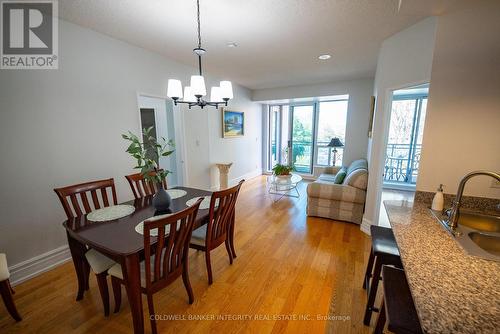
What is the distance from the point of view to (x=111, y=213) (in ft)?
5.90

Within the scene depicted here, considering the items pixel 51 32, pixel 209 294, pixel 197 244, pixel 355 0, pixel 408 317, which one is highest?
pixel 355 0

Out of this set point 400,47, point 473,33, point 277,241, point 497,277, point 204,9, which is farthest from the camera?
point 277,241

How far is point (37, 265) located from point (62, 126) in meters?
1.42

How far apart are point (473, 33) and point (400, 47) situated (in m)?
0.84

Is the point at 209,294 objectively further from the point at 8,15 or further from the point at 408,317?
the point at 8,15

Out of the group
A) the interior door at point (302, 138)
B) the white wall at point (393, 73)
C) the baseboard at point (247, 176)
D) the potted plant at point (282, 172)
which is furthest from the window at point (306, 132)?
the white wall at point (393, 73)

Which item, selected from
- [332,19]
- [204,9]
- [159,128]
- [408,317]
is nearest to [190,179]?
[159,128]

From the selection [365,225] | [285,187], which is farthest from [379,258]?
[285,187]

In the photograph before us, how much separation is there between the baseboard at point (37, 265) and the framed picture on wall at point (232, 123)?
3335 mm

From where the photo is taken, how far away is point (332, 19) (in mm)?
2100

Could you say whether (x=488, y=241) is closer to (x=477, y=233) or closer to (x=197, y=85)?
(x=477, y=233)

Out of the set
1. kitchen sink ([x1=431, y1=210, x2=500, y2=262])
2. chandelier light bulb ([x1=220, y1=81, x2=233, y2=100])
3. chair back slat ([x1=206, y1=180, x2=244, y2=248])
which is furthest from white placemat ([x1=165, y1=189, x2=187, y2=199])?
kitchen sink ([x1=431, y1=210, x2=500, y2=262])

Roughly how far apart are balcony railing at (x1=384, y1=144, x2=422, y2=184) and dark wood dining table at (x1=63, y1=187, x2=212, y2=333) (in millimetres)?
5593

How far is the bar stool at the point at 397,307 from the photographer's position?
909 mm
